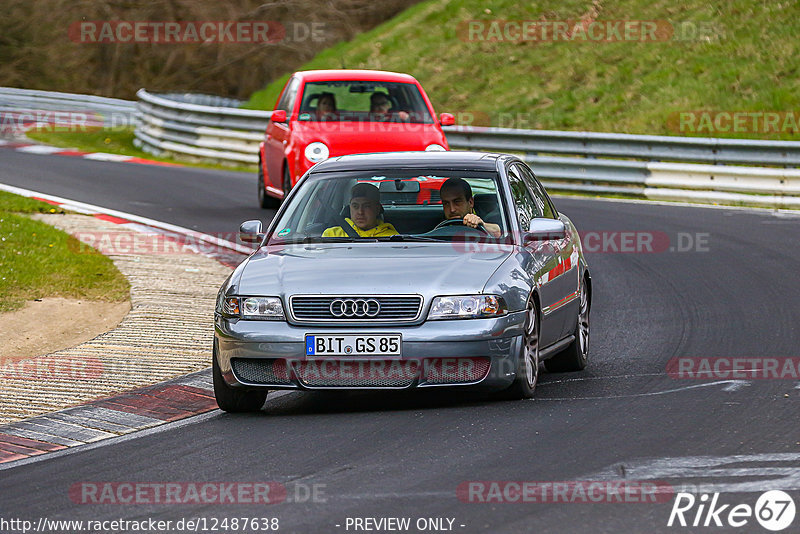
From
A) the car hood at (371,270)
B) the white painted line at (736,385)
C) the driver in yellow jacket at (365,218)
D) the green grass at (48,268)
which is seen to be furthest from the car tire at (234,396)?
the green grass at (48,268)

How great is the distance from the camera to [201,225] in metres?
17.6

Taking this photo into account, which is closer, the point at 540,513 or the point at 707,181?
the point at 540,513

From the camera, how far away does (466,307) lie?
796 cm

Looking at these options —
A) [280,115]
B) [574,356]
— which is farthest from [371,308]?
[280,115]

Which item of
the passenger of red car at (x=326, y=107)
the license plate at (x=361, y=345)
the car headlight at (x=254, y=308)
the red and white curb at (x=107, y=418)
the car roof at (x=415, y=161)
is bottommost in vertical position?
the red and white curb at (x=107, y=418)

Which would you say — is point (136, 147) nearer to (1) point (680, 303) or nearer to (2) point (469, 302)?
(1) point (680, 303)

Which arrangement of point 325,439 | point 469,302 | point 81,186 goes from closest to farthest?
point 325,439, point 469,302, point 81,186

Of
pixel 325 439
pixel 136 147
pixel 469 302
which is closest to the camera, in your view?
pixel 325 439

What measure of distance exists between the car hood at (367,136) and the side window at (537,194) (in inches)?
264

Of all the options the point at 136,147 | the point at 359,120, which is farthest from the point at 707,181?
the point at 136,147

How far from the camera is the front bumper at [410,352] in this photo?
25.8ft

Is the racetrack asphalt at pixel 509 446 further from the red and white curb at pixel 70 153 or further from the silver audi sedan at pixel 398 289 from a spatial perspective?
the red and white curb at pixel 70 153

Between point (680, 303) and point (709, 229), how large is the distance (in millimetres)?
5601

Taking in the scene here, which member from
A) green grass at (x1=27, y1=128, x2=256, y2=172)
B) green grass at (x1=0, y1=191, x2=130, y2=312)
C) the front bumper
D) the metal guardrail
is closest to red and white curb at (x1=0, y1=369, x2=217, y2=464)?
the front bumper
